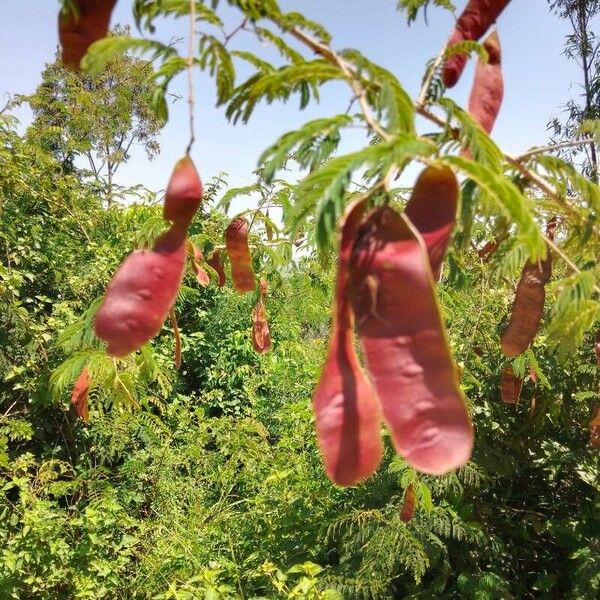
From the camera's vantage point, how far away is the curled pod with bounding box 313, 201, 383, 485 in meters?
0.43

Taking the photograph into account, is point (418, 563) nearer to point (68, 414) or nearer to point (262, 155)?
point (262, 155)

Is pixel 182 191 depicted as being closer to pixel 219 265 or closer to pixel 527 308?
pixel 527 308

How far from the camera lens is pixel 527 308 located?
897 millimetres

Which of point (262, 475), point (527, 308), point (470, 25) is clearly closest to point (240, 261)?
point (527, 308)

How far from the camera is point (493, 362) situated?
344 centimetres

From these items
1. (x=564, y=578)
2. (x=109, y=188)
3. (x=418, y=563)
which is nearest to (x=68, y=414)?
(x=109, y=188)

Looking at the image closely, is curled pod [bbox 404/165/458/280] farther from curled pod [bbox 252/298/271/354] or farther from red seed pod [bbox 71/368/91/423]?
curled pod [bbox 252/298/271/354]

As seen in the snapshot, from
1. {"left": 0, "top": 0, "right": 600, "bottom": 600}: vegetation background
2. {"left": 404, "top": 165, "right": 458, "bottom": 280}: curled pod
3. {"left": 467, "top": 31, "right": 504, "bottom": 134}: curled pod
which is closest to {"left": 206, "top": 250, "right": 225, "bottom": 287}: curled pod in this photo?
{"left": 0, "top": 0, "right": 600, "bottom": 600}: vegetation background

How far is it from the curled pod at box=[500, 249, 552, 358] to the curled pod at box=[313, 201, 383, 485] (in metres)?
0.52

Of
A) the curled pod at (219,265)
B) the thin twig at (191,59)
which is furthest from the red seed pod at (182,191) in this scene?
the curled pod at (219,265)

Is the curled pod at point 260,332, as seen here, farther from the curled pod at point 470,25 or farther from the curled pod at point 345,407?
the curled pod at point 345,407

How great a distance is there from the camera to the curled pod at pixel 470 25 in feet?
2.32

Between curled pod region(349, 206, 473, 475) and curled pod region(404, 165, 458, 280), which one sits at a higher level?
curled pod region(404, 165, 458, 280)

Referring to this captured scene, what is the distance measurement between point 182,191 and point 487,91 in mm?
381
